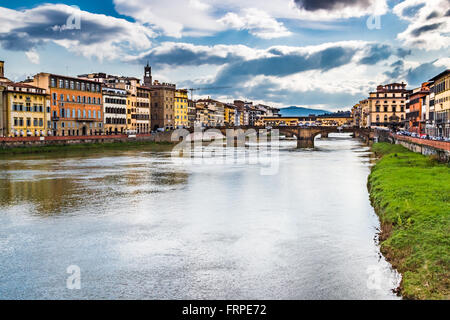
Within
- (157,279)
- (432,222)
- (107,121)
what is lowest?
(157,279)

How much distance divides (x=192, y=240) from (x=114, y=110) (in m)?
71.5

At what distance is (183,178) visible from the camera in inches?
1227

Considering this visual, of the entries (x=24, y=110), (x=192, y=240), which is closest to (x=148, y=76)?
(x=24, y=110)

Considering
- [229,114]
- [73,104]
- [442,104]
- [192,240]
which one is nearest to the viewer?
[192,240]

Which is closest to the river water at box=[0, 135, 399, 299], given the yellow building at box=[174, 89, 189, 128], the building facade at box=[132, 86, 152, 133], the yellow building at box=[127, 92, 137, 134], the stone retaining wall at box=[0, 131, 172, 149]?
the stone retaining wall at box=[0, 131, 172, 149]

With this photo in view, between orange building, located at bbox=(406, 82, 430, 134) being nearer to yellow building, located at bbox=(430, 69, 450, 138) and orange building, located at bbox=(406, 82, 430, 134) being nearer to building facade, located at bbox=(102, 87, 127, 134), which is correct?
yellow building, located at bbox=(430, 69, 450, 138)

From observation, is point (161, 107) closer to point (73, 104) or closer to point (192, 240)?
Result: point (73, 104)

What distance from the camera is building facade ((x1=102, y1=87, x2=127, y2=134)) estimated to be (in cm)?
8112

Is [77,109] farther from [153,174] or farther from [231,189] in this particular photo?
[231,189]

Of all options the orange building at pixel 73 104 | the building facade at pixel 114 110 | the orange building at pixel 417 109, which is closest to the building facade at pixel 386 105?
the orange building at pixel 417 109

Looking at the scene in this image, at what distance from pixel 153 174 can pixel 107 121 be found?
50501mm

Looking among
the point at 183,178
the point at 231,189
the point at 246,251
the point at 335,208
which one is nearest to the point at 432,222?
the point at 246,251

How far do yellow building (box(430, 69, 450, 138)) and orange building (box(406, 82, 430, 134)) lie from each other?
8520 millimetres

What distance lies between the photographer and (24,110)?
60156 mm
